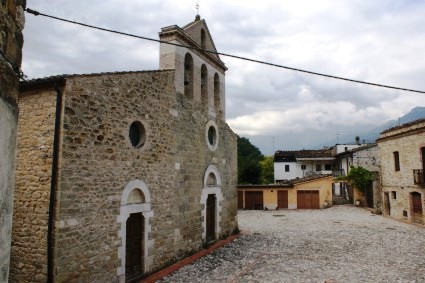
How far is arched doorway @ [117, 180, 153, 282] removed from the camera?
902cm

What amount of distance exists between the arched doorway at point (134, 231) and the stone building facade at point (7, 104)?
674 cm

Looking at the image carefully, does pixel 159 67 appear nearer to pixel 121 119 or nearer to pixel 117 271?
pixel 121 119

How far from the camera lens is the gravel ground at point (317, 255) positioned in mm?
10281

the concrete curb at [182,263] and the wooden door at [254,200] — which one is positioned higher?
the wooden door at [254,200]

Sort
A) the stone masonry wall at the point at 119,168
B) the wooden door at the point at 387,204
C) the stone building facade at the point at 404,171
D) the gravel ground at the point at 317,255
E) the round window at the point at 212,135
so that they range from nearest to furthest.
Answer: the stone masonry wall at the point at 119,168, the gravel ground at the point at 317,255, the round window at the point at 212,135, the stone building facade at the point at 404,171, the wooden door at the point at 387,204

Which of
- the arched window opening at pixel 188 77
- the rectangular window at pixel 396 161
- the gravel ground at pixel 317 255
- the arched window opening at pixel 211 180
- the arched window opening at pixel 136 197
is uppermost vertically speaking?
the arched window opening at pixel 188 77

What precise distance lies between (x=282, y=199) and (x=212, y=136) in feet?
58.4

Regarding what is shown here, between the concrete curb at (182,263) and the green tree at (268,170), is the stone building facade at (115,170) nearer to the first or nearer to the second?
the concrete curb at (182,263)

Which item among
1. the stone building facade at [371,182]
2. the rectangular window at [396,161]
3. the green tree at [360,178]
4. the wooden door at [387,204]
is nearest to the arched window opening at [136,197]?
the rectangular window at [396,161]

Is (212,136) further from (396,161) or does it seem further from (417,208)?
(396,161)

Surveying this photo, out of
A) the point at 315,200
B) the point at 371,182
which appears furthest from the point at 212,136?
the point at 371,182

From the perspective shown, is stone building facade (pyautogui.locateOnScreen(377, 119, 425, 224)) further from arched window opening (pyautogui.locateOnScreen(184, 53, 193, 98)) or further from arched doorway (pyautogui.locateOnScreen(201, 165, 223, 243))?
arched window opening (pyautogui.locateOnScreen(184, 53, 193, 98))

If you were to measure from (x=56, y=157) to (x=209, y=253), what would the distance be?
7.72 meters

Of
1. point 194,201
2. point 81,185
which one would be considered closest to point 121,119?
point 81,185
